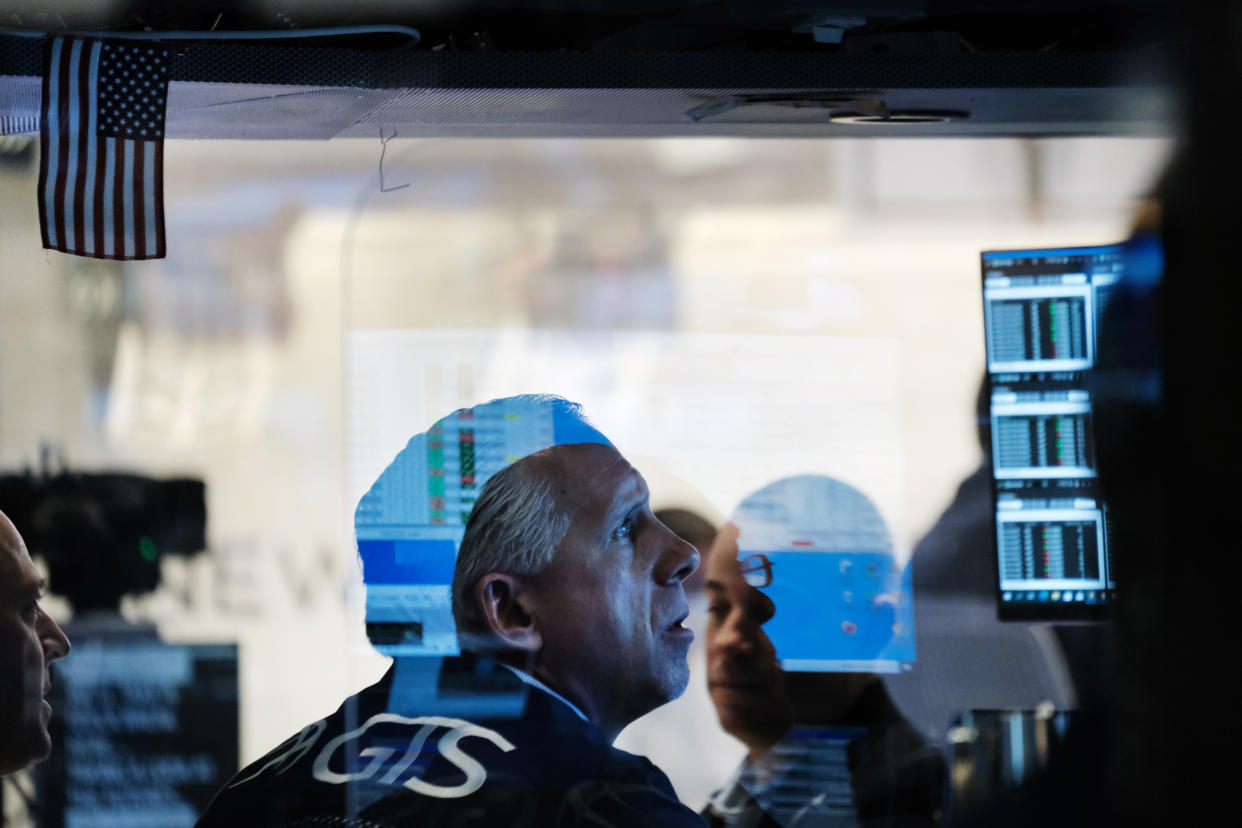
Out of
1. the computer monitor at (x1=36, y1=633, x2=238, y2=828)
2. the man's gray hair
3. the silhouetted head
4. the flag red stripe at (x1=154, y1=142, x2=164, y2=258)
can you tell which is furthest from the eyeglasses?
the flag red stripe at (x1=154, y1=142, x2=164, y2=258)

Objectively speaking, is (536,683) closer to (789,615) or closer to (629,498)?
(629,498)

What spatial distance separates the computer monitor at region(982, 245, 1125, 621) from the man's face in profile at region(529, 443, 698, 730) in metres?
0.61

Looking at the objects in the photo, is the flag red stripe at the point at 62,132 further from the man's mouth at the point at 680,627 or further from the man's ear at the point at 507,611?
the man's mouth at the point at 680,627

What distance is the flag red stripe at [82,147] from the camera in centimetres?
170

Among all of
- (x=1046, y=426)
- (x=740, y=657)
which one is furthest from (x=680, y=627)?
(x=1046, y=426)

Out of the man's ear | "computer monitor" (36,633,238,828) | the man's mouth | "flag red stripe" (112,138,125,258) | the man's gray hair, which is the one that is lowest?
"computer monitor" (36,633,238,828)

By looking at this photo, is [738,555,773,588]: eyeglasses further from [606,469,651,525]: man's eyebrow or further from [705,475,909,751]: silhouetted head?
[606,469,651,525]: man's eyebrow

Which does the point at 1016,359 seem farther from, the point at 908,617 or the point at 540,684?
the point at 540,684

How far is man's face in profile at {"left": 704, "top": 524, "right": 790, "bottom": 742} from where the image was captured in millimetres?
2211

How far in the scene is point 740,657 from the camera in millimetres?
2221

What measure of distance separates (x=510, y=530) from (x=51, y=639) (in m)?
0.95

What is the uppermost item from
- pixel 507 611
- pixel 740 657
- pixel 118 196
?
pixel 118 196

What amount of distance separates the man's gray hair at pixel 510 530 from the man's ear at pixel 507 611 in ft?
0.05

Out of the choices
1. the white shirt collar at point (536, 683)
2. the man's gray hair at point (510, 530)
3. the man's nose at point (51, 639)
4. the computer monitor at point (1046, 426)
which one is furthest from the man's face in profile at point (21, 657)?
the computer monitor at point (1046, 426)
